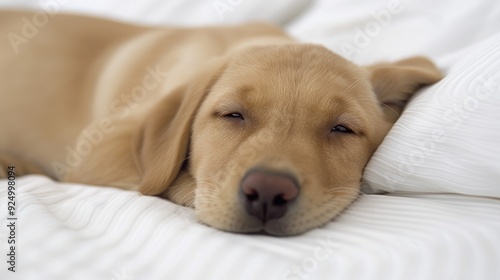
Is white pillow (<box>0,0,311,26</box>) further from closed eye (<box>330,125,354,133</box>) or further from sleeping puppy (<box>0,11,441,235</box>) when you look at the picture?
closed eye (<box>330,125,354,133</box>)

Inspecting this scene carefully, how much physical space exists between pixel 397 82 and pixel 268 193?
116 cm

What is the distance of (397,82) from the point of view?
99.6 inches

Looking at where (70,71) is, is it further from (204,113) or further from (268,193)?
(268,193)

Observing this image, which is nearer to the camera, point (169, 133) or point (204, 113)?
point (204, 113)

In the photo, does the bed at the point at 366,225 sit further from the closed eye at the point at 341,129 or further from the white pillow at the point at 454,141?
the closed eye at the point at 341,129

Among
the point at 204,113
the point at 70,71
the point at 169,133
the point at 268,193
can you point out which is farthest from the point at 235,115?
the point at 70,71

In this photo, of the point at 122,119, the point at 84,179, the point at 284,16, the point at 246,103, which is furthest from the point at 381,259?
the point at 284,16

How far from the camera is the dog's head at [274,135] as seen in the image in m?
1.73

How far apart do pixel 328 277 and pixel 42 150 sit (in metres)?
2.67

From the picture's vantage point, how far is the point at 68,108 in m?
3.64

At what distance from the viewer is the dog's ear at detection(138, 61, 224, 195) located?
2.35 m

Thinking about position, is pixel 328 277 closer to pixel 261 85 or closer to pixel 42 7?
pixel 261 85

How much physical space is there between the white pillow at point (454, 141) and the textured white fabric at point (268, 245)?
8 centimetres

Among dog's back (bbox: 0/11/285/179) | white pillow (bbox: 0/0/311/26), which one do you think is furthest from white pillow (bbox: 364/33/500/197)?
white pillow (bbox: 0/0/311/26)
